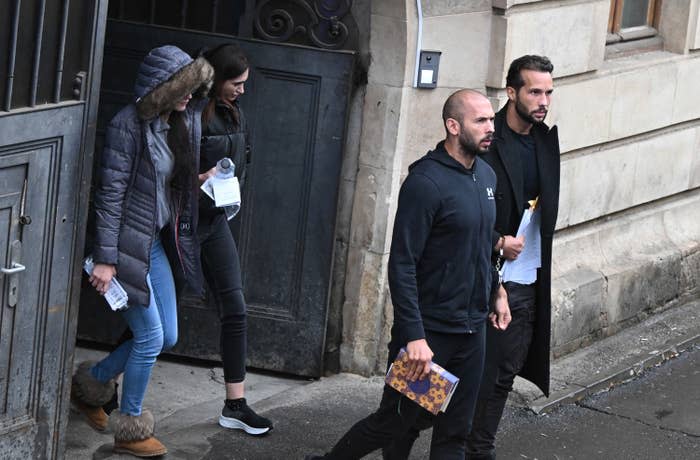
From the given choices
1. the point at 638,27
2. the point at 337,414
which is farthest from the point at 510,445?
the point at 638,27

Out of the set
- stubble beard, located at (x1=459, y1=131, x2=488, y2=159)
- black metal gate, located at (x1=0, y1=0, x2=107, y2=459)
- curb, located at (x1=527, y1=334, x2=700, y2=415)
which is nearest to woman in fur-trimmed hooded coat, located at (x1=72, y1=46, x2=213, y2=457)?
black metal gate, located at (x1=0, y1=0, x2=107, y2=459)

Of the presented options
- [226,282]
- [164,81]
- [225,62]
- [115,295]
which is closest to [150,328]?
[115,295]

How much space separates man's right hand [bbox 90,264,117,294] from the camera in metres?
5.71

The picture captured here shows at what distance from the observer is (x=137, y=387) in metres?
6.02

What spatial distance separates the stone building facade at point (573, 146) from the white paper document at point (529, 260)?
1241mm

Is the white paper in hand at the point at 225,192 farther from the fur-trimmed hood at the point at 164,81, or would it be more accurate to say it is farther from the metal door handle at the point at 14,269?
the metal door handle at the point at 14,269

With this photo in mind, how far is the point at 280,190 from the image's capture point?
7.37m

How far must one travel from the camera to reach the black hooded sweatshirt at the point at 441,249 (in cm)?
541

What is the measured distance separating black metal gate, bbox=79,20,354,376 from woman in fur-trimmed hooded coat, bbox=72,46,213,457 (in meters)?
1.22

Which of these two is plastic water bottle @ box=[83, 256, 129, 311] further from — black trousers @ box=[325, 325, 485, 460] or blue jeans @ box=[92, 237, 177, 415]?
black trousers @ box=[325, 325, 485, 460]

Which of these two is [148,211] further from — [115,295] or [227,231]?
[227,231]

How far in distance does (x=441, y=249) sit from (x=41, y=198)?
1.59 meters

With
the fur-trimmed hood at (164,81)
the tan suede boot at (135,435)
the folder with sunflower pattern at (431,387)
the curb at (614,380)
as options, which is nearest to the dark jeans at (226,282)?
the tan suede boot at (135,435)

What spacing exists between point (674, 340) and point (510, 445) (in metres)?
2.22
